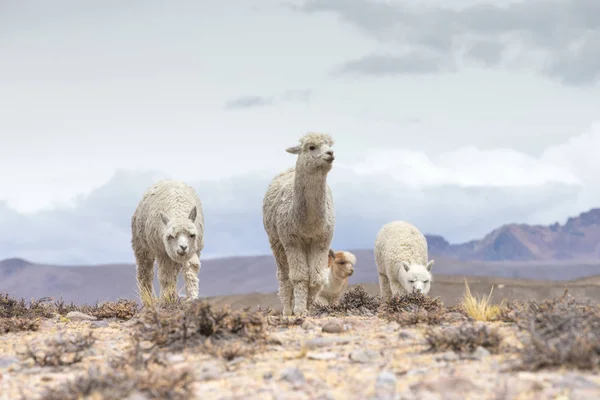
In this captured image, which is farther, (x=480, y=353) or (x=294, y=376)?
(x=480, y=353)

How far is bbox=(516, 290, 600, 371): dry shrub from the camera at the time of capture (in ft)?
22.9

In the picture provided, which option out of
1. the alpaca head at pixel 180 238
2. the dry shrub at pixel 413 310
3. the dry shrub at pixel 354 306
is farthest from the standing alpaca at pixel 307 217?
the alpaca head at pixel 180 238

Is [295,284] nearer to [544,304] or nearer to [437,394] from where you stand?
[544,304]

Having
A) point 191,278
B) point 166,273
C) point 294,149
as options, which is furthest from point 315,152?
point 166,273

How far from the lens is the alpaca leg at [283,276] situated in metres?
14.6

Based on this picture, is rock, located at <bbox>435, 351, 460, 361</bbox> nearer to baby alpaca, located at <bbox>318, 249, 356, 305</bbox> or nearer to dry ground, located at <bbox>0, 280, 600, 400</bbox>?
dry ground, located at <bbox>0, 280, 600, 400</bbox>

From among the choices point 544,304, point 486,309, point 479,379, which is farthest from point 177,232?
point 479,379

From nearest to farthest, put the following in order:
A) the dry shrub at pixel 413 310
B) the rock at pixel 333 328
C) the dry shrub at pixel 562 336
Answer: the dry shrub at pixel 562 336 → the rock at pixel 333 328 → the dry shrub at pixel 413 310

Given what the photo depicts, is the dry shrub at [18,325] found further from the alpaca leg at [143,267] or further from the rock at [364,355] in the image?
the rock at [364,355]

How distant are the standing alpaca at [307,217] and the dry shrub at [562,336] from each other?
426cm

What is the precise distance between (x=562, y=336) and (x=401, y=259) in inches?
379

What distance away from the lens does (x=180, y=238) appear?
1269 centimetres

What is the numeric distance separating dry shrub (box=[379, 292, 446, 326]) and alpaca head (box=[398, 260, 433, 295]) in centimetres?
255

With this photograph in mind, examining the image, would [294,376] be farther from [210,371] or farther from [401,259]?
[401,259]
